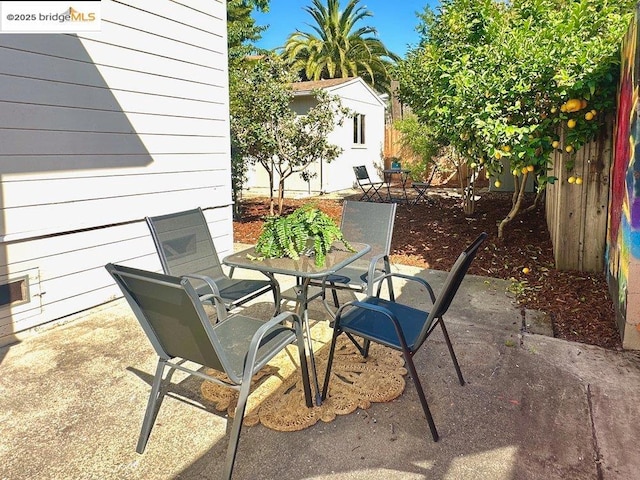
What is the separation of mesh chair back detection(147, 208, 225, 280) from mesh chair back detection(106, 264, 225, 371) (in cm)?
112

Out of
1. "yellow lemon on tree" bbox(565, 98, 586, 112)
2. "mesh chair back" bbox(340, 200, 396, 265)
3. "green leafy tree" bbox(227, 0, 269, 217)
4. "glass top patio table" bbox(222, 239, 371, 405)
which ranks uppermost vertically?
"green leafy tree" bbox(227, 0, 269, 217)

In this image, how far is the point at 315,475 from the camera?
1909 mm

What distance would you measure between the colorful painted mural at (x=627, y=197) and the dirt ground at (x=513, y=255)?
266 millimetres

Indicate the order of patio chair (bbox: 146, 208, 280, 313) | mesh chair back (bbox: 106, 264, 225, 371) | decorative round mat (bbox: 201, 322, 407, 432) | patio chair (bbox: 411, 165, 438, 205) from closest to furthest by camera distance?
mesh chair back (bbox: 106, 264, 225, 371) < decorative round mat (bbox: 201, 322, 407, 432) < patio chair (bbox: 146, 208, 280, 313) < patio chair (bbox: 411, 165, 438, 205)

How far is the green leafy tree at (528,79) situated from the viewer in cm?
393

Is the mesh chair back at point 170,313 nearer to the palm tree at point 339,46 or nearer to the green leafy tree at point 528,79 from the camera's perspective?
the green leafy tree at point 528,79

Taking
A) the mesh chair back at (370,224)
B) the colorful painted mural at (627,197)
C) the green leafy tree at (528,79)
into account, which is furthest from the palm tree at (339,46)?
the colorful painted mural at (627,197)

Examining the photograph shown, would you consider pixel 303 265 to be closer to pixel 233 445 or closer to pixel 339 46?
pixel 233 445

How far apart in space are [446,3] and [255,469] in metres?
5.93

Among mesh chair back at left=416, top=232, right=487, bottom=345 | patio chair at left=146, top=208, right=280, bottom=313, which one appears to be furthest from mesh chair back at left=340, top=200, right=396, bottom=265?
mesh chair back at left=416, top=232, right=487, bottom=345

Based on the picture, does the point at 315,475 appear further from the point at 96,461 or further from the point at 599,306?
the point at 599,306

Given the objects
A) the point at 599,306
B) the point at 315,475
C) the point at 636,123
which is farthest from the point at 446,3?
the point at 315,475

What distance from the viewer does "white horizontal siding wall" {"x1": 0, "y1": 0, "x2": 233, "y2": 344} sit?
327 cm

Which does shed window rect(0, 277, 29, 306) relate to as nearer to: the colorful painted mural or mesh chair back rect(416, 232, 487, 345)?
mesh chair back rect(416, 232, 487, 345)
